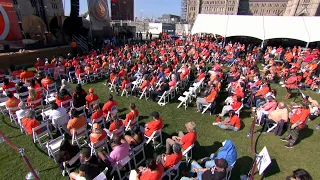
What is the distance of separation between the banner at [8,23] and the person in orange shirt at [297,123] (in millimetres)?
19244

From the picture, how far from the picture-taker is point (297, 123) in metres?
5.52

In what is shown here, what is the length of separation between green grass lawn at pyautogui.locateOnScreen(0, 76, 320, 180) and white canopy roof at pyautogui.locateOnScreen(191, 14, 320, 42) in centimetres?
1390

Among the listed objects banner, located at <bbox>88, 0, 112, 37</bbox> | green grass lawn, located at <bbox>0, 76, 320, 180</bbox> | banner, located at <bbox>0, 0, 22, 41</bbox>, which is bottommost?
green grass lawn, located at <bbox>0, 76, 320, 180</bbox>

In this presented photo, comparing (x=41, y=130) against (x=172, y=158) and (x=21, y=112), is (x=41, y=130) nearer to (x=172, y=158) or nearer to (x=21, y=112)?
(x=21, y=112)

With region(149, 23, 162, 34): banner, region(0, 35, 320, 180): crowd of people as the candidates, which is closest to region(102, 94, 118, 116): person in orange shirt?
region(0, 35, 320, 180): crowd of people

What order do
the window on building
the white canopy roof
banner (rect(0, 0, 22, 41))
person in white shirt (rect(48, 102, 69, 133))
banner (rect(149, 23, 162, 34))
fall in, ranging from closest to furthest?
person in white shirt (rect(48, 102, 69, 133)) → banner (rect(0, 0, 22, 41)) → the white canopy roof → the window on building → banner (rect(149, 23, 162, 34))

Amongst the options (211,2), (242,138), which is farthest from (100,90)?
(211,2)

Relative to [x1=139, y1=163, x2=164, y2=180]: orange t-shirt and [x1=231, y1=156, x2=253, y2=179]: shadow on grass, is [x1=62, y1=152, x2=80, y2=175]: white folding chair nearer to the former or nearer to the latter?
[x1=139, y1=163, x2=164, y2=180]: orange t-shirt

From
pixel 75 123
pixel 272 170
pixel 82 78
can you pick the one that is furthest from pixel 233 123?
pixel 82 78

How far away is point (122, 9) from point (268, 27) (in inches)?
894

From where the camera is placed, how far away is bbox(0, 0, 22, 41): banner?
1386cm

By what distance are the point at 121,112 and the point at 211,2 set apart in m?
101

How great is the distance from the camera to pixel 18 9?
80.2 ft

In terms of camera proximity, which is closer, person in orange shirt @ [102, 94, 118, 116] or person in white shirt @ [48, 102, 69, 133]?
person in white shirt @ [48, 102, 69, 133]
